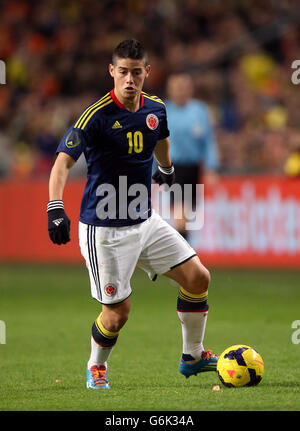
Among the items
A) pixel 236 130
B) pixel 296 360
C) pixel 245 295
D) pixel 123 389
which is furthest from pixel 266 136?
pixel 123 389

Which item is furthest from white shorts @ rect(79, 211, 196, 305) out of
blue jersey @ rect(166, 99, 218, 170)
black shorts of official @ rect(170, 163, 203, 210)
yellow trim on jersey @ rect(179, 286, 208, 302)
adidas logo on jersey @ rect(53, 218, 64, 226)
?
black shorts of official @ rect(170, 163, 203, 210)

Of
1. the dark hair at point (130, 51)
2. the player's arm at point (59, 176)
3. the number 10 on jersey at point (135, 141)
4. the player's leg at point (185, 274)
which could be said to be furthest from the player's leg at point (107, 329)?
the dark hair at point (130, 51)

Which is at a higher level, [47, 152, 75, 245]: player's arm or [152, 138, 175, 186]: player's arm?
[152, 138, 175, 186]: player's arm

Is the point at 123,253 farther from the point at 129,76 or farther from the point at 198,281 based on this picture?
the point at 129,76

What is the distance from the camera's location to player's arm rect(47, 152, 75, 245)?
203 inches

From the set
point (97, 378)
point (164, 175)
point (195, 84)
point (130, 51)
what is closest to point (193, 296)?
point (97, 378)

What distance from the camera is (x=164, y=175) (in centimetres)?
656

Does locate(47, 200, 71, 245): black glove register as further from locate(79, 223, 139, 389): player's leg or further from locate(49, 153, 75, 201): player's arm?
locate(79, 223, 139, 389): player's leg

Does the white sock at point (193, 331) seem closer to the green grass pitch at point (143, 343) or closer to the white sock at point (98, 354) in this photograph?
the green grass pitch at point (143, 343)

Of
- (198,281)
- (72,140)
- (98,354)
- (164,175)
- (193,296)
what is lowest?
(98,354)

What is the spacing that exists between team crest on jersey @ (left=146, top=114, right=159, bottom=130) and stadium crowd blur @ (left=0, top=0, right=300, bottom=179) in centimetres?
764

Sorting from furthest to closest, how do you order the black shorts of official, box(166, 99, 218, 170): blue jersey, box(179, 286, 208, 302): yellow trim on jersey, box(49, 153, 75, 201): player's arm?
the black shorts of official, box(166, 99, 218, 170): blue jersey, box(179, 286, 208, 302): yellow trim on jersey, box(49, 153, 75, 201): player's arm

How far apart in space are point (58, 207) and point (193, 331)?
140 cm

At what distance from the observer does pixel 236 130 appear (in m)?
15.0
